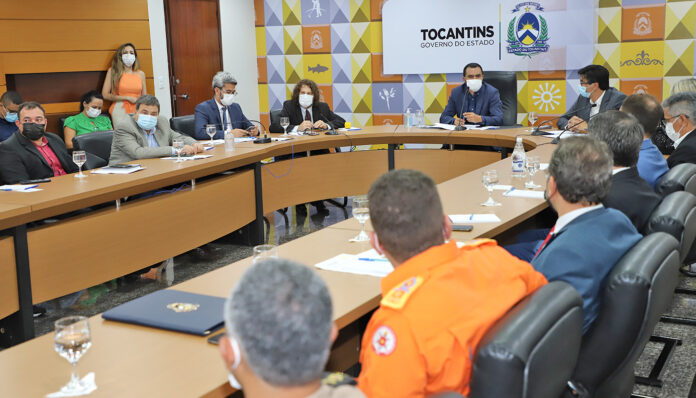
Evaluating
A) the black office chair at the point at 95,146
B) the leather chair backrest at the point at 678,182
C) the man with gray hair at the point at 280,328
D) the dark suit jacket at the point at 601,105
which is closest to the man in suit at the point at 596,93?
the dark suit jacket at the point at 601,105

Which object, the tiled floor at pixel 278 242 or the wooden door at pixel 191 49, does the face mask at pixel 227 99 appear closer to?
the tiled floor at pixel 278 242

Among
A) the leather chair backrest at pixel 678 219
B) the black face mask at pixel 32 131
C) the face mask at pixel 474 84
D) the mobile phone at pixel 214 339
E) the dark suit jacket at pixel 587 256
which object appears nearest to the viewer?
the mobile phone at pixel 214 339

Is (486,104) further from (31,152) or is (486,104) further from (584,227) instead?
(584,227)

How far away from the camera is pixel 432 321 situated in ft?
4.56

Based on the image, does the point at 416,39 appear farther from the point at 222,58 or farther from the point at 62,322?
the point at 62,322

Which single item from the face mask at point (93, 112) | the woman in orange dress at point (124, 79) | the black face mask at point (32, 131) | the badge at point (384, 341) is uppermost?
the woman in orange dress at point (124, 79)

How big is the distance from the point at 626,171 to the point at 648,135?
0.98 meters

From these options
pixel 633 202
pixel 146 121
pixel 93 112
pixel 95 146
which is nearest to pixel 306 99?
pixel 146 121

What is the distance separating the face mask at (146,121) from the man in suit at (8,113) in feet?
5.35

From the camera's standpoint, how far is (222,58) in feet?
28.2

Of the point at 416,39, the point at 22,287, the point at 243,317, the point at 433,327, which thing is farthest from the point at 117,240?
the point at 416,39

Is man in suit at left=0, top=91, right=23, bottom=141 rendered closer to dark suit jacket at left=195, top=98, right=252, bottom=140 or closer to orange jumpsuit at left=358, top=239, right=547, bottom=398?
dark suit jacket at left=195, top=98, right=252, bottom=140

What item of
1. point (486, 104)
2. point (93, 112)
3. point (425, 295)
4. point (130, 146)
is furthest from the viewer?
point (93, 112)

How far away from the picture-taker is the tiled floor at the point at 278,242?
301 centimetres
